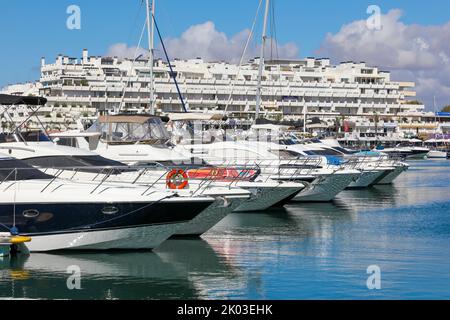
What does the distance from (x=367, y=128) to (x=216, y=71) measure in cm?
2801

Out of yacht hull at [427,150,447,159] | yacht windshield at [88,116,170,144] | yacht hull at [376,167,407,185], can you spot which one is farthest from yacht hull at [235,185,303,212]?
yacht hull at [427,150,447,159]

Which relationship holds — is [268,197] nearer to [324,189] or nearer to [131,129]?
[324,189]

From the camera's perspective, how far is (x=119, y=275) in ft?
68.2

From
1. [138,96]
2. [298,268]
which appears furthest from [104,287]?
[138,96]

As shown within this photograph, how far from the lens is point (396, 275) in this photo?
69.4 feet

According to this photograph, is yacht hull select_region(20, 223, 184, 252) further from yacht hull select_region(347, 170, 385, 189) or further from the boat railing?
yacht hull select_region(347, 170, 385, 189)

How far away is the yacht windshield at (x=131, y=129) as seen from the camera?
3844 cm

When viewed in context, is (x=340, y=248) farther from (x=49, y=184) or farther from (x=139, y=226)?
(x=49, y=184)

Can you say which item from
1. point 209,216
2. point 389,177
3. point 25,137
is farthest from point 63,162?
point 389,177

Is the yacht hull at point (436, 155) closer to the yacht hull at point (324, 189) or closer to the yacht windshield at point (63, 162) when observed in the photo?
the yacht hull at point (324, 189)

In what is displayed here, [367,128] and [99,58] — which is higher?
[99,58]

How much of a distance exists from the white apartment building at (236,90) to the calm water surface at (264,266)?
100793 mm

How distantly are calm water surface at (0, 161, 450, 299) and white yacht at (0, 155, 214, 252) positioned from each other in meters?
0.42

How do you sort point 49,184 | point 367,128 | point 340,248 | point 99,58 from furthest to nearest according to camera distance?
point 99,58, point 367,128, point 340,248, point 49,184
